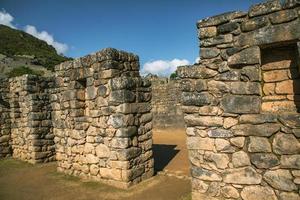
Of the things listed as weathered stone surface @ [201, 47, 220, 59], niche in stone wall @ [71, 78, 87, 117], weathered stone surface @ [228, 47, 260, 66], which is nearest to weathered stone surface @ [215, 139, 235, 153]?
weathered stone surface @ [228, 47, 260, 66]

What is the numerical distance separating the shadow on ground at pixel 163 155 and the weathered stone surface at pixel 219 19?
445cm

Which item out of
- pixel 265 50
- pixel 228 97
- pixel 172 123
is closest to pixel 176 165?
pixel 228 97

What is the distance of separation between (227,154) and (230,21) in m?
2.10

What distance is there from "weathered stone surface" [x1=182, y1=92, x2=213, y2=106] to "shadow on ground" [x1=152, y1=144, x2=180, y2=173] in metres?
3.43

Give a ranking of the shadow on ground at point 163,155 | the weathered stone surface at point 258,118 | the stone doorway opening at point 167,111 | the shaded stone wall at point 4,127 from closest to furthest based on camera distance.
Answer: the weathered stone surface at point 258,118, the shadow on ground at point 163,155, the shaded stone wall at point 4,127, the stone doorway opening at point 167,111

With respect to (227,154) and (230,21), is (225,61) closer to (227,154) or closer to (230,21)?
(230,21)

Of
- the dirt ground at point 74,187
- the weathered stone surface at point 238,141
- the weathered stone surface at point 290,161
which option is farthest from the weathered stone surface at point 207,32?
the dirt ground at point 74,187

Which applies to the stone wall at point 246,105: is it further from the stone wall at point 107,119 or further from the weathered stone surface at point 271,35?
the stone wall at point 107,119

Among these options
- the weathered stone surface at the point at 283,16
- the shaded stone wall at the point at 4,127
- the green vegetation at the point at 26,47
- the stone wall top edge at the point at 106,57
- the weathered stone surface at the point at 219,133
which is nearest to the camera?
the weathered stone surface at the point at 283,16

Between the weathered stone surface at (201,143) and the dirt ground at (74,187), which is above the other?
the weathered stone surface at (201,143)

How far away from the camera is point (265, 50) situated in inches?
168

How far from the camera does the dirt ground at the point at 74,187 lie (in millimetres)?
5941

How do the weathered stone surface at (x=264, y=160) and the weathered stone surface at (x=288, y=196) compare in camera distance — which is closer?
the weathered stone surface at (x=288, y=196)

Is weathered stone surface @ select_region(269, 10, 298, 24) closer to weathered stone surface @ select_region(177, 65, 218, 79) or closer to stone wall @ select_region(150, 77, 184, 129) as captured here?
weathered stone surface @ select_region(177, 65, 218, 79)
